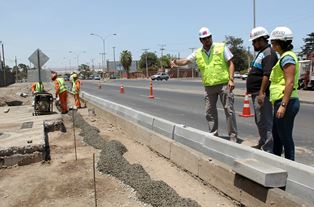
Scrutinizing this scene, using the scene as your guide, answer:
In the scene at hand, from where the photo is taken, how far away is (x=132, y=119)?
9.73m

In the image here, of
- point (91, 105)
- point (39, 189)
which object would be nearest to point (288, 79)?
point (39, 189)

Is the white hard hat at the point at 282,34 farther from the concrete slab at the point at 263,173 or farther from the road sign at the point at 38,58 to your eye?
the road sign at the point at 38,58

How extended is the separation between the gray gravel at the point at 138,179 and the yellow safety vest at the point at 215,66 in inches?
74.0

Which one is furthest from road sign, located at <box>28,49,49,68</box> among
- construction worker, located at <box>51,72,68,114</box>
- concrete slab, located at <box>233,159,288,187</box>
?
concrete slab, located at <box>233,159,288,187</box>

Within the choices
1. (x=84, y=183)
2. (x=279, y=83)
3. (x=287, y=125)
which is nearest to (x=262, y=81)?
(x=279, y=83)

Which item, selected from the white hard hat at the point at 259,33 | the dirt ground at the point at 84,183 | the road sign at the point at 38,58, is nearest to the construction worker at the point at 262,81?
the white hard hat at the point at 259,33

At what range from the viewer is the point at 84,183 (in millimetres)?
5809

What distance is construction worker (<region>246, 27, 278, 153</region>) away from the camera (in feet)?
18.7

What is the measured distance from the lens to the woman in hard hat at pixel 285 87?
15.6 ft

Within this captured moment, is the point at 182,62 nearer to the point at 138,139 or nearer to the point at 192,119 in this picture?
the point at 138,139

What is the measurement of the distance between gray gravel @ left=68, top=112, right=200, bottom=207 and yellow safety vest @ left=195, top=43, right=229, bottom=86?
1.88 m

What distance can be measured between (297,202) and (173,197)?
1.53 meters

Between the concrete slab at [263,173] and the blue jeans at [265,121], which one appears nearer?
the concrete slab at [263,173]

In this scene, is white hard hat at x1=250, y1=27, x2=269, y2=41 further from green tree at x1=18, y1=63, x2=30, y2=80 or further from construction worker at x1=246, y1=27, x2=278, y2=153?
green tree at x1=18, y1=63, x2=30, y2=80
